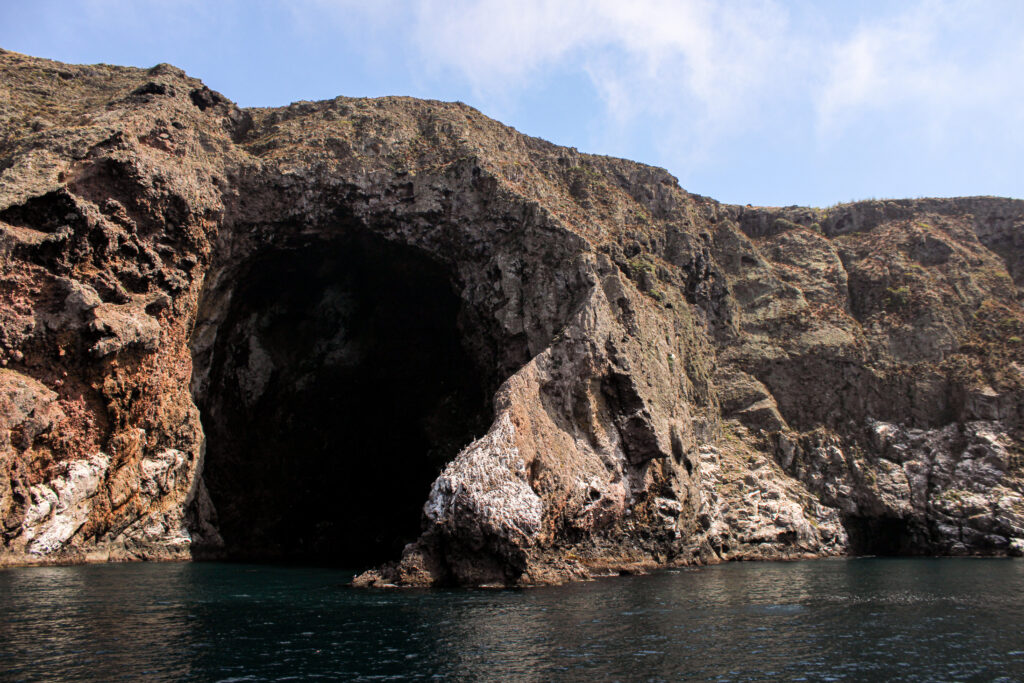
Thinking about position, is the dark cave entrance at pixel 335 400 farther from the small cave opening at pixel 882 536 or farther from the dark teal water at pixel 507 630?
the small cave opening at pixel 882 536

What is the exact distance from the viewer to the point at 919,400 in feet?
195

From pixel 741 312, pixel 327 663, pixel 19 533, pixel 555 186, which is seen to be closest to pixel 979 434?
pixel 741 312

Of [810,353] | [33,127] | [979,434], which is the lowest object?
[979,434]

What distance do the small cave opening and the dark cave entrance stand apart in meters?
30.0

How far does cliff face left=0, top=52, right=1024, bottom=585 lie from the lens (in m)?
37.4

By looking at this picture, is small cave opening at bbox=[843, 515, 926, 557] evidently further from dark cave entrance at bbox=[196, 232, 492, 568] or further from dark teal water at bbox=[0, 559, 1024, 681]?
dark cave entrance at bbox=[196, 232, 492, 568]

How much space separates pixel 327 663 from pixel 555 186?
159 feet

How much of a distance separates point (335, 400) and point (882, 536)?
4441 cm

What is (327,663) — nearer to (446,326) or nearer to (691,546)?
(691,546)

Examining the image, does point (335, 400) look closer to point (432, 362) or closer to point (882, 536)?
point (432, 362)

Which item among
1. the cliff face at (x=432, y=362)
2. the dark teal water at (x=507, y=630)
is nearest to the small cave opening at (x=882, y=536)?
the cliff face at (x=432, y=362)

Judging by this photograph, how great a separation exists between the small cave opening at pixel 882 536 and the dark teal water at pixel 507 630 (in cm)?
2021

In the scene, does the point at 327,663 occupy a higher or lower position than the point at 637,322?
lower

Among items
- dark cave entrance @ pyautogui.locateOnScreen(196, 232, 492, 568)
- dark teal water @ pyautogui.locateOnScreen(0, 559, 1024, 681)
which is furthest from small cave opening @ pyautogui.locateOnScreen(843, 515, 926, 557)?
dark cave entrance @ pyautogui.locateOnScreen(196, 232, 492, 568)
